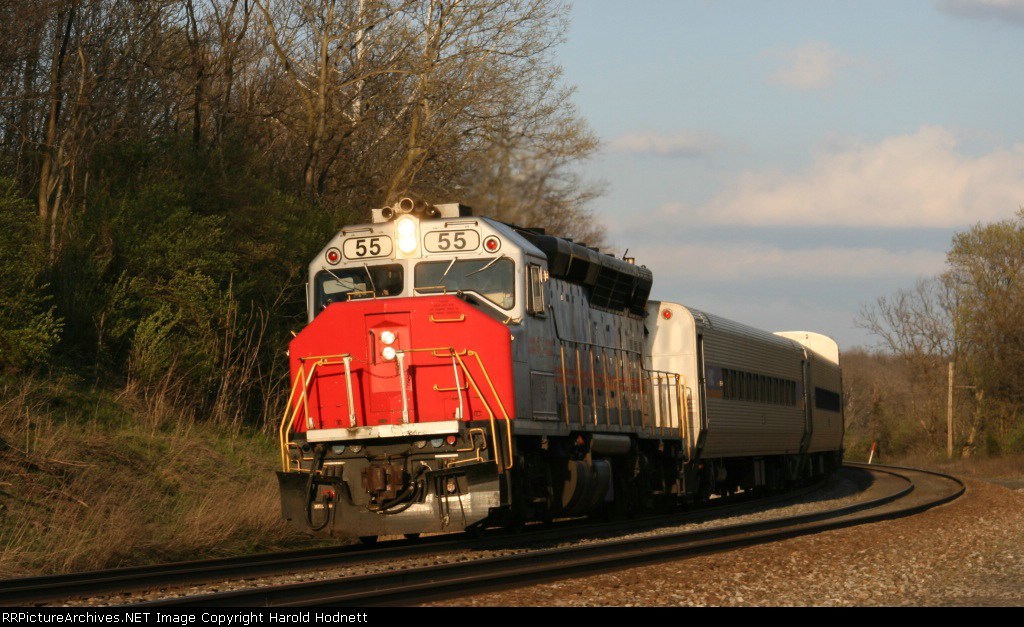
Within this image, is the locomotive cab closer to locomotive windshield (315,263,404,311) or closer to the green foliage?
locomotive windshield (315,263,404,311)

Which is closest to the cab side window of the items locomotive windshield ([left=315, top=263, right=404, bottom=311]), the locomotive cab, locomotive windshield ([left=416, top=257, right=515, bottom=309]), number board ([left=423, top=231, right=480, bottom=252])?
the locomotive cab

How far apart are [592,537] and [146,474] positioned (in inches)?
234

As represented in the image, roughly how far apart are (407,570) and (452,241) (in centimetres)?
466

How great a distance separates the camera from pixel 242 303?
20.7 metres

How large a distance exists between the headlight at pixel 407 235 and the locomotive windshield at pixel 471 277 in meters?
0.22

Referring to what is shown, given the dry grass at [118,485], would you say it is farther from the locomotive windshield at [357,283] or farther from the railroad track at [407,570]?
the locomotive windshield at [357,283]

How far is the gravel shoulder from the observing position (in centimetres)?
877

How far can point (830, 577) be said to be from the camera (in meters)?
10.2

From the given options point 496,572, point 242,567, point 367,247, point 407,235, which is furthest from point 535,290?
Result: point 242,567

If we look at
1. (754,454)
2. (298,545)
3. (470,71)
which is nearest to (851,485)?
(754,454)

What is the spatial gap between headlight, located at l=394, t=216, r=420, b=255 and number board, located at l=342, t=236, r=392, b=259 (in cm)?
21

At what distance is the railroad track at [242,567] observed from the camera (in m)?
8.94
